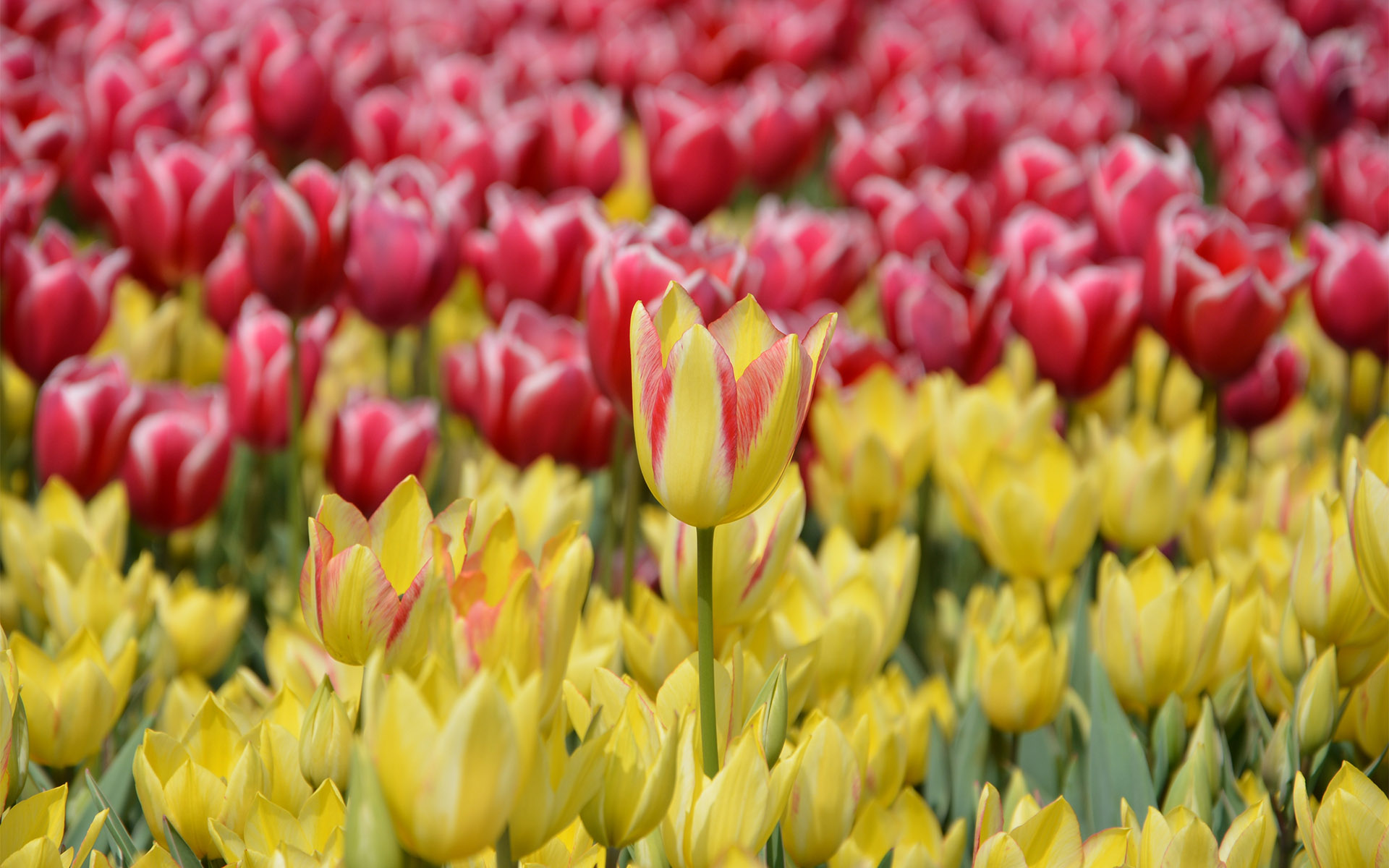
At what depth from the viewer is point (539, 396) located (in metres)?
1.68

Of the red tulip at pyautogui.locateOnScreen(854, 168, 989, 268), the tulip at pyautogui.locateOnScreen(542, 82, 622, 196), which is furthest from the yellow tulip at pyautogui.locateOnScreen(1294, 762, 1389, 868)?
the tulip at pyautogui.locateOnScreen(542, 82, 622, 196)

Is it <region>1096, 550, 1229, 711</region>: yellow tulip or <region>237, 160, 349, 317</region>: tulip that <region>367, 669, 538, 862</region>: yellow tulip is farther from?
<region>237, 160, 349, 317</region>: tulip

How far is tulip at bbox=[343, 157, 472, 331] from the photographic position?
1850mm

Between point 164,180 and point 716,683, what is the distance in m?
1.53

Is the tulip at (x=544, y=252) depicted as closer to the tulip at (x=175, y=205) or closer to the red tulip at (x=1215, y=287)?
the tulip at (x=175, y=205)

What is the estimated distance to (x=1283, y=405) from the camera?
203cm

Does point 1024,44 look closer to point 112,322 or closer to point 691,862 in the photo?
point 112,322

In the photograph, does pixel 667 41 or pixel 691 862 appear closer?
pixel 691 862

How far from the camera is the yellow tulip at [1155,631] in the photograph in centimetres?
115

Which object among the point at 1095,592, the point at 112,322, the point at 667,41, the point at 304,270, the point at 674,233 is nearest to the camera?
the point at 674,233

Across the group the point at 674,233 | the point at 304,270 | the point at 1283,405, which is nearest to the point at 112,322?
the point at 304,270

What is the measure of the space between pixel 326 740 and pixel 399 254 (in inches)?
42.5

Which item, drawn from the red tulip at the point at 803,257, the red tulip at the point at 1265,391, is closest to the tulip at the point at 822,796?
the red tulip at the point at 803,257

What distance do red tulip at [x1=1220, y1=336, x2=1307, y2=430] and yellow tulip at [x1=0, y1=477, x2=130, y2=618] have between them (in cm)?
155
